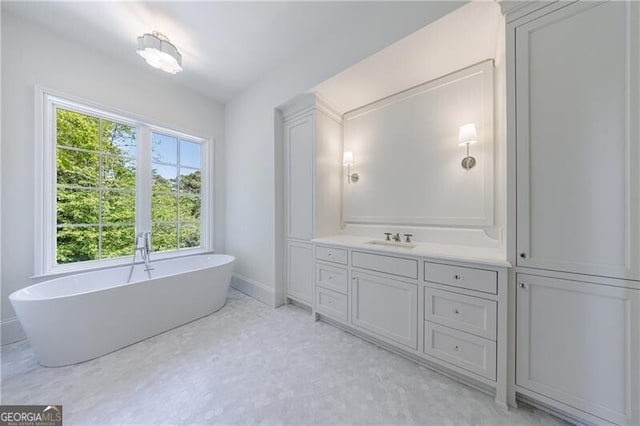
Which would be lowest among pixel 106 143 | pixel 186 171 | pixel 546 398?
pixel 546 398

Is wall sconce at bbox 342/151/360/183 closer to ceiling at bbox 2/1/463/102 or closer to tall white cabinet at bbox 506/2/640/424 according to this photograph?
ceiling at bbox 2/1/463/102

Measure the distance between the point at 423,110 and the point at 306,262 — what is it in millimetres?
2037

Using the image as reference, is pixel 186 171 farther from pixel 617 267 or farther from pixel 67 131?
pixel 617 267

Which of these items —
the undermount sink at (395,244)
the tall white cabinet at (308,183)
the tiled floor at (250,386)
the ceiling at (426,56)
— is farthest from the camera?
the tall white cabinet at (308,183)

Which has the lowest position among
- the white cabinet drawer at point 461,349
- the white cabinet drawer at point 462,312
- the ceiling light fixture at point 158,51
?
the white cabinet drawer at point 461,349

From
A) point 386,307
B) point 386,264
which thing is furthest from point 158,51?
point 386,307

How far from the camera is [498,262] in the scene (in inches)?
50.3

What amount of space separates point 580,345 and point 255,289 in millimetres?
2905

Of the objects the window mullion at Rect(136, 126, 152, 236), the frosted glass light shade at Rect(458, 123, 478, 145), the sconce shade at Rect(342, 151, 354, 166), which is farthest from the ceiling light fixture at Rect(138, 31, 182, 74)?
the frosted glass light shade at Rect(458, 123, 478, 145)

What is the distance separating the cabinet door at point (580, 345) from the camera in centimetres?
102

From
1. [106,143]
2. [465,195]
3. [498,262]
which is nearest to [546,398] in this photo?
[498,262]

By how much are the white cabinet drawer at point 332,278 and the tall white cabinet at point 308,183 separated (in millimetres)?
177

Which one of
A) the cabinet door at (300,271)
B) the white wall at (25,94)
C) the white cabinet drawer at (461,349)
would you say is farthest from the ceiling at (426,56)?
the white wall at (25,94)

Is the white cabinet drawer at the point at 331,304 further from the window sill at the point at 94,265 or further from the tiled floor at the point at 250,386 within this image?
the window sill at the point at 94,265
